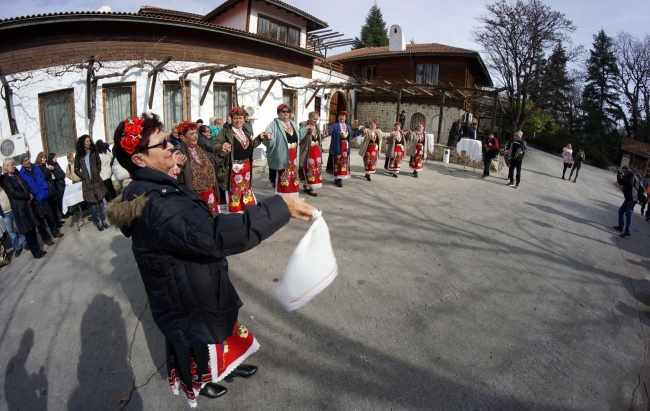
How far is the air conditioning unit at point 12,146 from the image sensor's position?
7.92 metres

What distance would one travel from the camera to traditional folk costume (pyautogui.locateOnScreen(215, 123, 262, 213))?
5.56 m

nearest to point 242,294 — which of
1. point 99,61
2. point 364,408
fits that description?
point 364,408

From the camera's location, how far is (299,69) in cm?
1831

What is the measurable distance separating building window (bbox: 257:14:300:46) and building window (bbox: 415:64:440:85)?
31.4ft

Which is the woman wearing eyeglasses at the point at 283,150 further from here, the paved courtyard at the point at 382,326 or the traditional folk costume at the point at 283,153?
the paved courtyard at the point at 382,326

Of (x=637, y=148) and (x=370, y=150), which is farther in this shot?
(x=637, y=148)

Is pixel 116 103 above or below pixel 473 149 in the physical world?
above

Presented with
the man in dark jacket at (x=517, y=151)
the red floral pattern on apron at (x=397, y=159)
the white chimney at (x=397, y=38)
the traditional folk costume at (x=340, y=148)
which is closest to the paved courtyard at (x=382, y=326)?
the traditional folk costume at (x=340, y=148)

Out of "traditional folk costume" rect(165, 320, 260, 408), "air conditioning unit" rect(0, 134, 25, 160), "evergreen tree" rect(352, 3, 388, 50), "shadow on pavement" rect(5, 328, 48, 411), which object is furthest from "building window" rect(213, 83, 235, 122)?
"evergreen tree" rect(352, 3, 388, 50)

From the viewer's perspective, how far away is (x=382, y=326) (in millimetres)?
3455

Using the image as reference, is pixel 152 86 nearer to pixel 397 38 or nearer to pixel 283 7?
pixel 283 7

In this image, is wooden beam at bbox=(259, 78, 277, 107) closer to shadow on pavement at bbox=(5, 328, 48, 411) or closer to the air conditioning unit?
the air conditioning unit

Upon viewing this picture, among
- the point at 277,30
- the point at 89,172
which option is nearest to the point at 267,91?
the point at 277,30

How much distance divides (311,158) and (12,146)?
7.06 m
